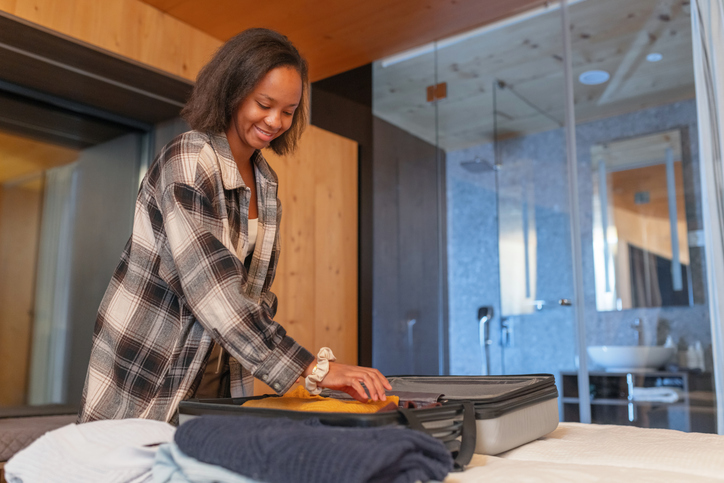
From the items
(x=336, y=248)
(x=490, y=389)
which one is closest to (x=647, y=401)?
(x=336, y=248)

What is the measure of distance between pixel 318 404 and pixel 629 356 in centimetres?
206

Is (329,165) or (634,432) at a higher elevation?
(329,165)

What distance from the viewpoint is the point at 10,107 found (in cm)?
205

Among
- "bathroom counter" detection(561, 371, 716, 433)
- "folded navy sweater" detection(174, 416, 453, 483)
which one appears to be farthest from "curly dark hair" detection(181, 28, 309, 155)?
"bathroom counter" detection(561, 371, 716, 433)

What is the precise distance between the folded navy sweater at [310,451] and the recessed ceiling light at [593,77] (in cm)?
245

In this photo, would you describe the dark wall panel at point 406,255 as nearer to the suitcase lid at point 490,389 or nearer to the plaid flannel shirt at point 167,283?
the suitcase lid at point 490,389

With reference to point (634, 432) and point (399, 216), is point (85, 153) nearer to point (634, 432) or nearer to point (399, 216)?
point (399, 216)

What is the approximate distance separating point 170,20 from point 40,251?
940 millimetres

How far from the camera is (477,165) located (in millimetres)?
2969

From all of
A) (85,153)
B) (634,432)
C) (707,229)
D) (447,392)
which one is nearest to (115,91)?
(85,153)

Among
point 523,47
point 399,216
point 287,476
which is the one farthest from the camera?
point 399,216

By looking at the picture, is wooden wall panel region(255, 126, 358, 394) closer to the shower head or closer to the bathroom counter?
the shower head

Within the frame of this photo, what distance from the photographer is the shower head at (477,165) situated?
9.56 ft

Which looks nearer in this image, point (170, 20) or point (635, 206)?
point (170, 20)
